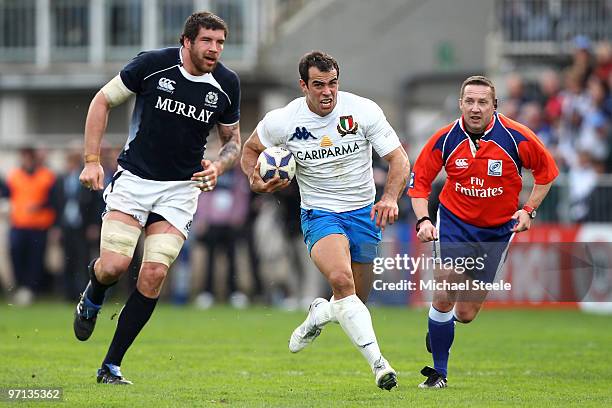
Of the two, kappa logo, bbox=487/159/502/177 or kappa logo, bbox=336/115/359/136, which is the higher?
kappa logo, bbox=336/115/359/136

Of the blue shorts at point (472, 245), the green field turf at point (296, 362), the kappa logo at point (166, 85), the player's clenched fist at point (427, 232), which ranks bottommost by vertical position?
the green field turf at point (296, 362)

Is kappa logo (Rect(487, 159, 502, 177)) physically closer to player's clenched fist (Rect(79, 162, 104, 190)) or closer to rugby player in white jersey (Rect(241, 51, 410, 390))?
rugby player in white jersey (Rect(241, 51, 410, 390))

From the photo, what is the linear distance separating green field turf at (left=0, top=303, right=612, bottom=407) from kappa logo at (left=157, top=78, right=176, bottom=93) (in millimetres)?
2319

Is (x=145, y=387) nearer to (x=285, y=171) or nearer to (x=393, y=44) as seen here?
(x=285, y=171)

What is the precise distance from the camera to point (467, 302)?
34.0 feet

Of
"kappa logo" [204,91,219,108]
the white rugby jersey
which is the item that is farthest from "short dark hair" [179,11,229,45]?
the white rugby jersey

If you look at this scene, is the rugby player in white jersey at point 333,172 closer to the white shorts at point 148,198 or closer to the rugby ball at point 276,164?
the rugby ball at point 276,164

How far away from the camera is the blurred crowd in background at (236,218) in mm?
19984

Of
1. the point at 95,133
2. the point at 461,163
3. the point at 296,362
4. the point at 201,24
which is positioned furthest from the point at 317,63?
the point at 296,362

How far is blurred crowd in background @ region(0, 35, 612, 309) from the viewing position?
65.6 ft

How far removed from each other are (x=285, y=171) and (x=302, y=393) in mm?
1695

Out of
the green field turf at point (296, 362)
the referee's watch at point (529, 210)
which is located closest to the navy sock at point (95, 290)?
the green field turf at point (296, 362)

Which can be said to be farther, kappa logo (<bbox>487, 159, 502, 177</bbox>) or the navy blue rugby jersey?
kappa logo (<bbox>487, 159, 502, 177</bbox>)

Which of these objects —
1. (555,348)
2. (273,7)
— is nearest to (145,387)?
(555,348)
